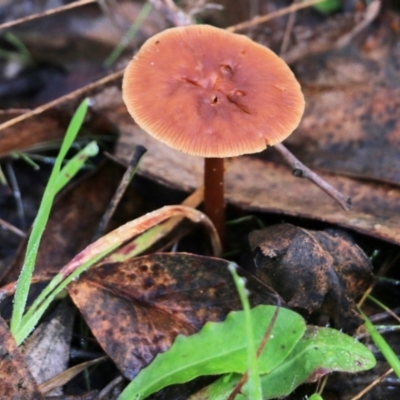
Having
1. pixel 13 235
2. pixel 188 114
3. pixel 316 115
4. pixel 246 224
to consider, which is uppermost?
pixel 188 114

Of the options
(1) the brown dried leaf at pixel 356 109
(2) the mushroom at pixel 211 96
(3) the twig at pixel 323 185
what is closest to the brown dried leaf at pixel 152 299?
(2) the mushroom at pixel 211 96

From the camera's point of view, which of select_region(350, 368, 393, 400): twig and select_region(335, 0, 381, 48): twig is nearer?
select_region(350, 368, 393, 400): twig

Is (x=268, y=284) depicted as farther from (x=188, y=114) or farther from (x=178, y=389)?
(x=188, y=114)

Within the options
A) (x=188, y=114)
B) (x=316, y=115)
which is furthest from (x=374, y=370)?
(x=316, y=115)

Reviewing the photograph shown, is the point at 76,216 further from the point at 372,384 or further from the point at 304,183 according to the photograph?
the point at 372,384

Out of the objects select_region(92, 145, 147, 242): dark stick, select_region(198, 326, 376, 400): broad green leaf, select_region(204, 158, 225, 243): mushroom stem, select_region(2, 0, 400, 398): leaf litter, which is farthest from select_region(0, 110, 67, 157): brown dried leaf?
select_region(198, 326, 376, 400): broad green leaf

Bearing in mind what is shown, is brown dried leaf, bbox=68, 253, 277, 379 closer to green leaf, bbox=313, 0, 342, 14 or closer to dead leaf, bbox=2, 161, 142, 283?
dead leaf, bbox=2, 161, 142, 283

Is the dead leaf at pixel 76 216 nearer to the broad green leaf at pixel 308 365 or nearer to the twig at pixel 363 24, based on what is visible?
the broad green leaf at pixel 308 365
